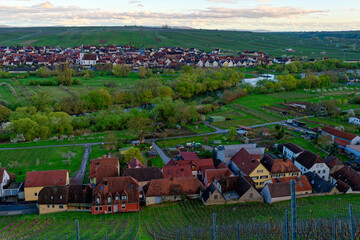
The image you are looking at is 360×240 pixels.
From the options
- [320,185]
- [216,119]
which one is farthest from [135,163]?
[216,119]

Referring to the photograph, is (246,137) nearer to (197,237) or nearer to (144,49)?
(197,237)

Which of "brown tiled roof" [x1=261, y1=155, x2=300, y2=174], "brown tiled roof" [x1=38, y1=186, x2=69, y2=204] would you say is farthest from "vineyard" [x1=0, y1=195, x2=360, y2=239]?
"brown tiled roof" [x1=261, y1=155, x2=300, y2=174]

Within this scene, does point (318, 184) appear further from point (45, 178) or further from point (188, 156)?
point (45, 178)

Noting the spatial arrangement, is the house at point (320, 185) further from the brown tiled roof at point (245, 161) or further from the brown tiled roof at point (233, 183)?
the brown tiled roof at point (233, 183)

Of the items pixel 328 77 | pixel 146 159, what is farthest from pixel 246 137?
pixel 328 77

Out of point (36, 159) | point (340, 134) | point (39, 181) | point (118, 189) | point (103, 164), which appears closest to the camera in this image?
point (118, 189)

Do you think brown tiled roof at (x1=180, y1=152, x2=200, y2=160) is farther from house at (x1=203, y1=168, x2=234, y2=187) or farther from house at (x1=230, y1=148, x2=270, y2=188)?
house at (x1=203, y1=168, x2=234, y2=187)
